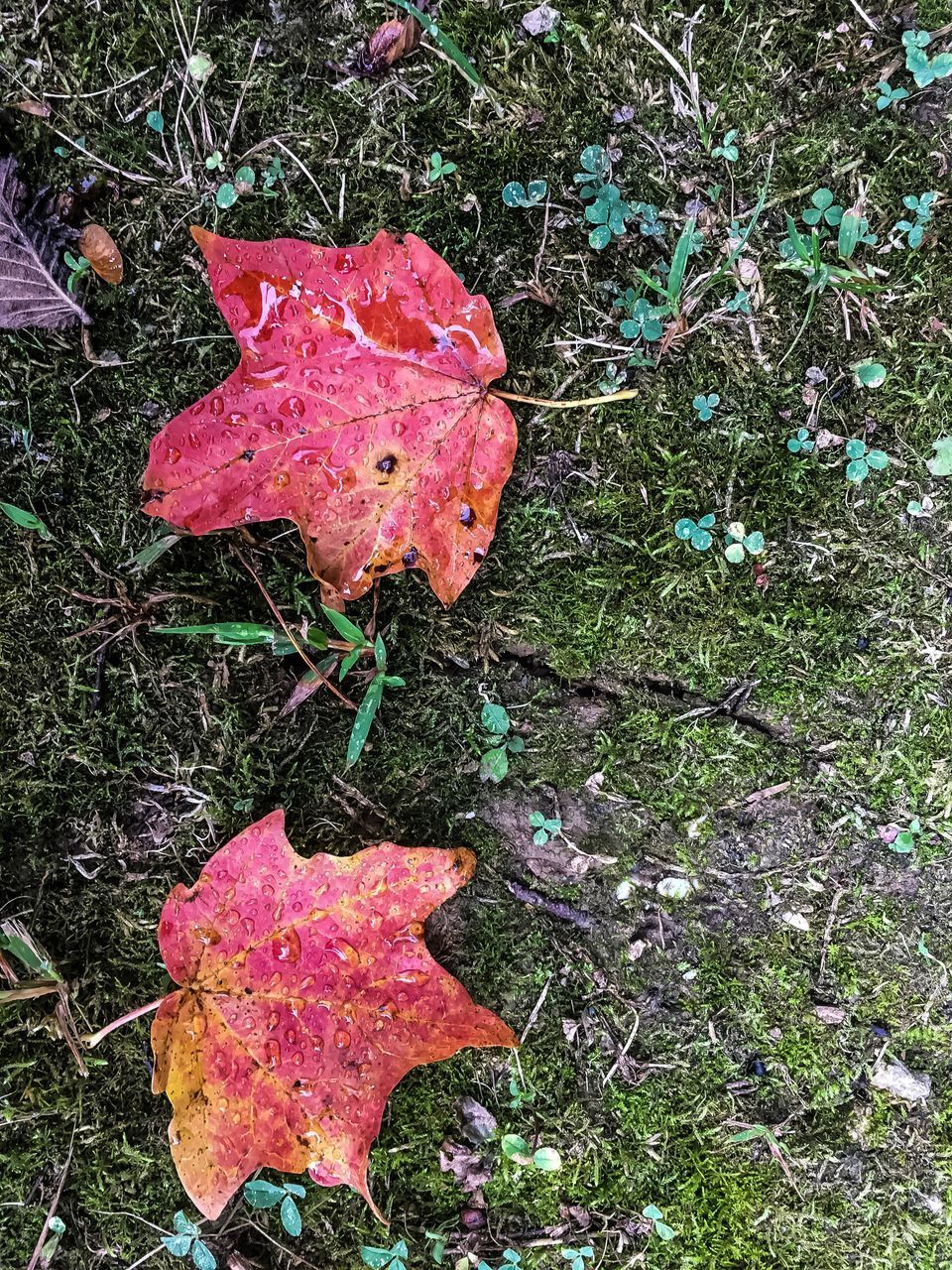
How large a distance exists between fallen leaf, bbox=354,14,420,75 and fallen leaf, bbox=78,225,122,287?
869 millimetres

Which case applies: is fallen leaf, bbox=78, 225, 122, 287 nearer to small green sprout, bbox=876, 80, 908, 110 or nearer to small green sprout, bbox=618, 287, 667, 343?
small green sprout, bbox=618, 287, 667, 343

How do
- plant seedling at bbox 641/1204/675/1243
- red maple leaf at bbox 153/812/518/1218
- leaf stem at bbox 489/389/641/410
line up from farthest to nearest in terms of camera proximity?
plant seedling at bbox 641/1204/675/1243 < leaf stem at bbox 489/389/641/410 < red maple leaf at bbox 153/812/518/1218

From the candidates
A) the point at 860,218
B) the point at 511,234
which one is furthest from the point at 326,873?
the point at 860,218

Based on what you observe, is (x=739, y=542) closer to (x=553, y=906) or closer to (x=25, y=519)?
(x=553, y=906)

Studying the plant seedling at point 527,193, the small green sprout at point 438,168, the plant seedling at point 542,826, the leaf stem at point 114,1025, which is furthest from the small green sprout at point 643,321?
the leaf stem at point 114,1025

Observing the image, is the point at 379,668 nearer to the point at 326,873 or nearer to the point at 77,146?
the point at 326,873

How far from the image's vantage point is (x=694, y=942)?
100 inches

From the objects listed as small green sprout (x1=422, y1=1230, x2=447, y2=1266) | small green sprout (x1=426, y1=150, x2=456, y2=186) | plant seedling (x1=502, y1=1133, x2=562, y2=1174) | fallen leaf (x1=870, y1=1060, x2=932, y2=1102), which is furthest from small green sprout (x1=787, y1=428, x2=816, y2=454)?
small green sprout (x1=422, y1=1230, x2=447, y2=1266)

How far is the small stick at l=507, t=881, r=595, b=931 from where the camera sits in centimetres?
254

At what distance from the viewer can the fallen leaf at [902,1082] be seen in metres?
2.51

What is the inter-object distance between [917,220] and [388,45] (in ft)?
5.19

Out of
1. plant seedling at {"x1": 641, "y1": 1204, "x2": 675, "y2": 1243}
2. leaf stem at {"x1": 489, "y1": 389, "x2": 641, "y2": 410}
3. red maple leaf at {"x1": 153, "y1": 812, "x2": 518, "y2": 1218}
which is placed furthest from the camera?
plant seedling at {"x1": 641, "y1": 1204, "x2": 675, "y2": 1243}

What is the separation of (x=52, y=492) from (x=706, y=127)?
215cm

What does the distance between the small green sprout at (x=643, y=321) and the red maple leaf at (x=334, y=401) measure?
1.51 feet
